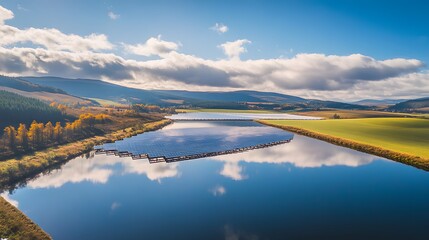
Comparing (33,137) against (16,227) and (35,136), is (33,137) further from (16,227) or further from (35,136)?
(16,227)

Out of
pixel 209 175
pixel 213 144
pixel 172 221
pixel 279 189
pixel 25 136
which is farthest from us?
pixel 213 144

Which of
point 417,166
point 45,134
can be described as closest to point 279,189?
point 417,166

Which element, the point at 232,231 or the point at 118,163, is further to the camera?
the point at 118,163

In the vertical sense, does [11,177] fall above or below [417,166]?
below

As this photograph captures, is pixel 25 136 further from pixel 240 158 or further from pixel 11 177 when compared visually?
pixel 240 158

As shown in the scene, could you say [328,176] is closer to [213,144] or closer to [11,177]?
[213,144]

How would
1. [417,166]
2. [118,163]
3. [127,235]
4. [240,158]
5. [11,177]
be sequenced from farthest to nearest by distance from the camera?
[240,158], [118,163], [417,166], [11,177], [127,235]
